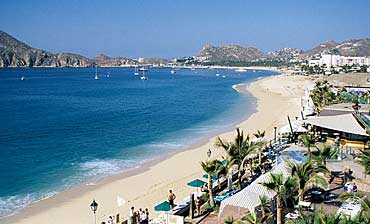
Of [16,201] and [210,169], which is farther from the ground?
[210,169]

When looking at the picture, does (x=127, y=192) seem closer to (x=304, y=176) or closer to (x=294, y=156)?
(x=294, y=156)

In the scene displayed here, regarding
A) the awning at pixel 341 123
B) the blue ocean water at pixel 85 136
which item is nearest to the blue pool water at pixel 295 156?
the awning at pixel 341 123

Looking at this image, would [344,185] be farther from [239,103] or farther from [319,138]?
[239,103]

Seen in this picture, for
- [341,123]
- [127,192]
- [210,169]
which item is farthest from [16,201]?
[341,123]

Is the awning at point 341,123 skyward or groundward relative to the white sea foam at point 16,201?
skyward

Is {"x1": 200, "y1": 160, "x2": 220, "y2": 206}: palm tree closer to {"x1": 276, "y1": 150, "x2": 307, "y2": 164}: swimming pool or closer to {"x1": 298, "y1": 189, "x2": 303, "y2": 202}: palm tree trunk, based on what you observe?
{"x1": 298, "y1": 189, "x2": 303, "y2": 202}: palm tree trunk

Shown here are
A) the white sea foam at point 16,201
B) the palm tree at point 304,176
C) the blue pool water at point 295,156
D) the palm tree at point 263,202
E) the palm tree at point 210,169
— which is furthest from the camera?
the white sea foam at point 16,201

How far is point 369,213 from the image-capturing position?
36.1 ft

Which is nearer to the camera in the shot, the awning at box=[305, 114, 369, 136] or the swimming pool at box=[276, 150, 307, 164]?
the swimming pool at box=[276, 150, 307, 164]

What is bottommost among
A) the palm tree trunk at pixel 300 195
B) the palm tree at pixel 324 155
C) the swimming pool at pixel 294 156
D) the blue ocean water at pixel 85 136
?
the blue ocean water at pixel 85 136

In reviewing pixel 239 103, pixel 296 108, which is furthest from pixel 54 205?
pixel 239 103

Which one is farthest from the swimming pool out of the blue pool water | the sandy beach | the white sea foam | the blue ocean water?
the white sea foam

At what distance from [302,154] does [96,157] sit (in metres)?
16.8

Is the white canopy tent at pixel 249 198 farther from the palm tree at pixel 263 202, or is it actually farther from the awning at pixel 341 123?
the awning at pixel 341 123
